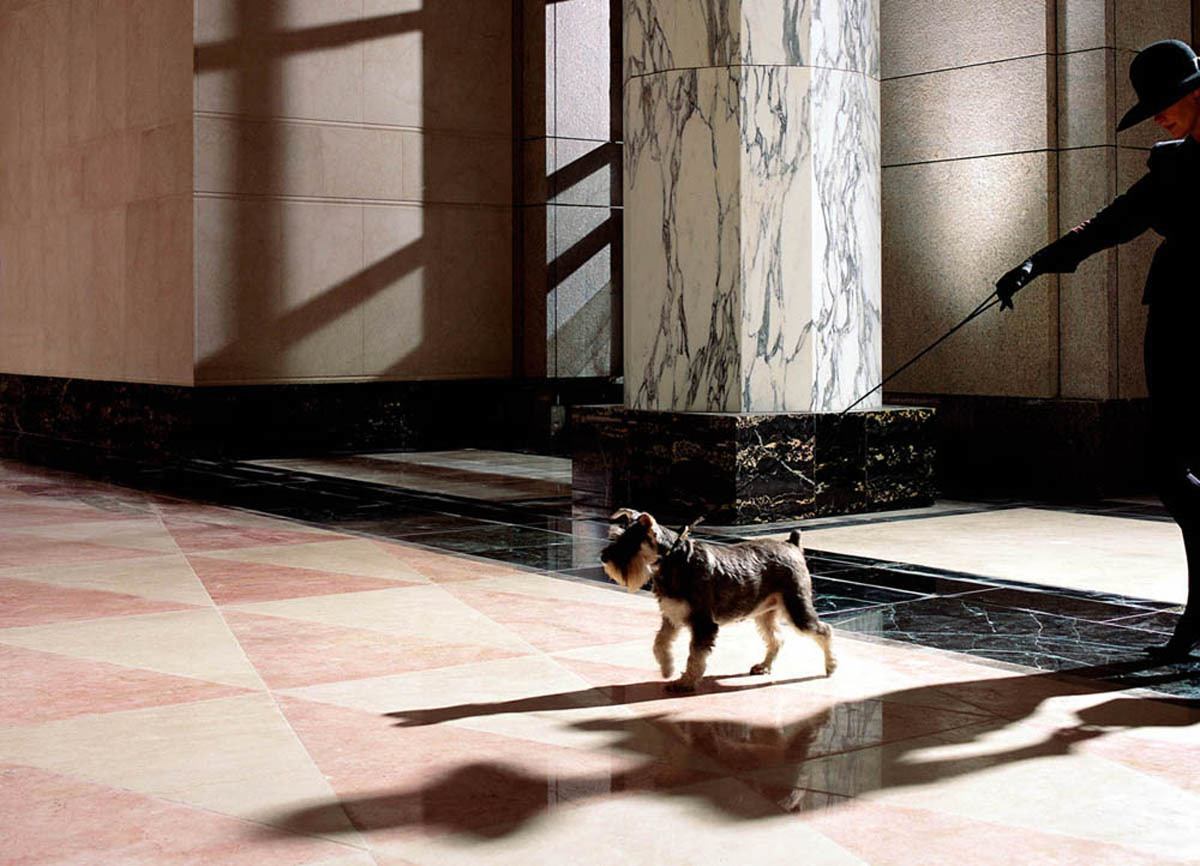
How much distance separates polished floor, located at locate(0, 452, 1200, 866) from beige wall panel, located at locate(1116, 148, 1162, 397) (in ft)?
8.44

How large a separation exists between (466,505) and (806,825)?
6.23 metres

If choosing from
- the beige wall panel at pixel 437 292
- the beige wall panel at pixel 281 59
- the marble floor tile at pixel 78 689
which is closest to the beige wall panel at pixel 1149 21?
the beige wall panel at pixel 437 292

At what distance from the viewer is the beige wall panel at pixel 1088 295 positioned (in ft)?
33.0

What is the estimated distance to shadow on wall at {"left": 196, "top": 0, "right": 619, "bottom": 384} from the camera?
42.1ft

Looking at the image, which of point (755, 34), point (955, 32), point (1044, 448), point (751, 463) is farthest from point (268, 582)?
point (955, 32)

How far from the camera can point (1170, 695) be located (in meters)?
4.61

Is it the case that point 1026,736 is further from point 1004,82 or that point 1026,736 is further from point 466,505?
point 1004,82

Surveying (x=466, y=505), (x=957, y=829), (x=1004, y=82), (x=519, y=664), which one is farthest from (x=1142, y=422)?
(x=957, y=829)

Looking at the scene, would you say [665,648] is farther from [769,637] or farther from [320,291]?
[320,291]

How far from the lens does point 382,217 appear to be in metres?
13.6

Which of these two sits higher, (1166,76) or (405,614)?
(1166,76)

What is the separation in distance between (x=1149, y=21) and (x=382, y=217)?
6787 millimetres

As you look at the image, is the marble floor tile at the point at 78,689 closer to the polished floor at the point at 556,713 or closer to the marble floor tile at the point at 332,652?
the polished floor at the point at 556,713

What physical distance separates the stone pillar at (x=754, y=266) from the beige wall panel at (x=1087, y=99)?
184 cm
